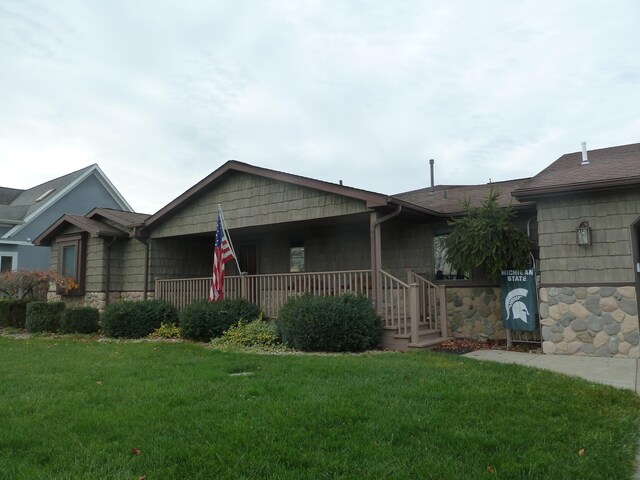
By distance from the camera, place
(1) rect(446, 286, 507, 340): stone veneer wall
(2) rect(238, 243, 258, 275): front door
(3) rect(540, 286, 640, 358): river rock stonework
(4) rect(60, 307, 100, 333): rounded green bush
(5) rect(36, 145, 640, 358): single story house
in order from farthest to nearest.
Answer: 1. (2) rect(238, 243, 258, 275): front door
2. (4) rect(60, 307, 100, 333): rounded green bush
3. (1) rect(446, 286, 507, 340): stone veneer wall
4. (5) rect(36, 145, 640, 358): single story house
5. (3) rect(540, 286, 640, 358): river rock stonework

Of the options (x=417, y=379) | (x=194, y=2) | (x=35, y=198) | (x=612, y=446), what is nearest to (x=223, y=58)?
(x=194, y=2)

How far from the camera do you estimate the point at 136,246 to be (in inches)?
571

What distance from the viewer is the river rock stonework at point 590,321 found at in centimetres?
785

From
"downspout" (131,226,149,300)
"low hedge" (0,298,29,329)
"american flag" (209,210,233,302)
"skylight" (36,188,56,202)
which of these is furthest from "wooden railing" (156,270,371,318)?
"skylight" (36,188,56,202)

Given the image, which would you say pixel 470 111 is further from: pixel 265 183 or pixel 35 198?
pixel 35 198

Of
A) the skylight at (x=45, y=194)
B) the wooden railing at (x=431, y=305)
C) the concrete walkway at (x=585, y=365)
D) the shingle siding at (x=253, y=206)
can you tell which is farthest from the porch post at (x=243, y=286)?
the skylight at (x=45, y=194)

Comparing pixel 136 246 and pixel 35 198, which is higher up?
pixel 35 198

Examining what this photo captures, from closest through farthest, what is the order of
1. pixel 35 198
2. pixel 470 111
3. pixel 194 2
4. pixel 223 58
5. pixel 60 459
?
pixel 60 459
pixel 194 2
pixel 223 58
pixel 470 111
pixel 35 198

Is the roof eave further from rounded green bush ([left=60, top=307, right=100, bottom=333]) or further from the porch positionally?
rounded green bush ([left=60, top=307, right=100, bottom=333])

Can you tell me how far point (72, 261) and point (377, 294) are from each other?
34.1ft

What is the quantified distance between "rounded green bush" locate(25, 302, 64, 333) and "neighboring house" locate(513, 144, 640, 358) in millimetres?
11863

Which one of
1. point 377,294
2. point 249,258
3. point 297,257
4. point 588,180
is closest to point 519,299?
point 588,180

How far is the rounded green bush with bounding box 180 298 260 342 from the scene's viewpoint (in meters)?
10.7

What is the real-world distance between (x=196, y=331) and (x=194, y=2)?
6880 millimetres
